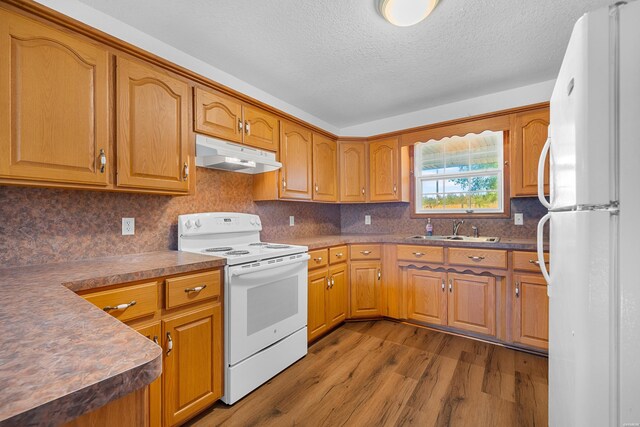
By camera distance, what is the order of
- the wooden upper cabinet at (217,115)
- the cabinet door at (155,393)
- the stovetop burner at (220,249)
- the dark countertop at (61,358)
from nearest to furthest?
the dark countertop at (61,358)
the cabinet door at (155,393)
the wooden upper cabinet at (217,115)
the stovetop burner at (220,249)

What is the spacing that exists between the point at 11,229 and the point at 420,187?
3.37m

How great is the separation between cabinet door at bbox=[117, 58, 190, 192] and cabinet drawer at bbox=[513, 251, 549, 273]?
2.57 metres

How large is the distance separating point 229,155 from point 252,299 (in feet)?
3.29

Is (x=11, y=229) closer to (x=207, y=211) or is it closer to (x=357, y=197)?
(x=207, y=211)

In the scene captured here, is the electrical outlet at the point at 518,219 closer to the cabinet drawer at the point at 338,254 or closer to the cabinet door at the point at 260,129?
the cabinet drawer at the point at 338,254

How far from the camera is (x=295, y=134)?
276cm

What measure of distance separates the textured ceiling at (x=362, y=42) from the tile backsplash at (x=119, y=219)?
0.96m

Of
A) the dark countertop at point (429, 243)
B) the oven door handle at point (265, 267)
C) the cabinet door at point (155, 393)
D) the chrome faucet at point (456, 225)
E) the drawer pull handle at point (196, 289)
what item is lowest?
the cabinet door at point (155, 393)

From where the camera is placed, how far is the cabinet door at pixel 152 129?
157cm

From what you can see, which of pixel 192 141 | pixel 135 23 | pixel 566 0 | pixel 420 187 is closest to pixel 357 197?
pixel 420 187

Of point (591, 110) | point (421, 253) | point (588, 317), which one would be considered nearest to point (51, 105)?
point (591, 110)

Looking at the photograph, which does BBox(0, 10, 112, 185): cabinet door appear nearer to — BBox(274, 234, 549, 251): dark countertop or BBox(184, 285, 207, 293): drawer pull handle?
BBox(184, 285, 207, 293): drawer pull handle

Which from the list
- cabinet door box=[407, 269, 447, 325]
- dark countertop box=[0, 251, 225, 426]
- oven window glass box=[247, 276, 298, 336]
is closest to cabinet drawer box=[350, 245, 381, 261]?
cabinet door box=[407, 269, 447, 325]

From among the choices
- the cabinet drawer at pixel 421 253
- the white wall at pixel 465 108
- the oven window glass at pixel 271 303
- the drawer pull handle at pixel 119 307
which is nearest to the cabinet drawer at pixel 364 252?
the cabinet drawer at pixel 421 253
